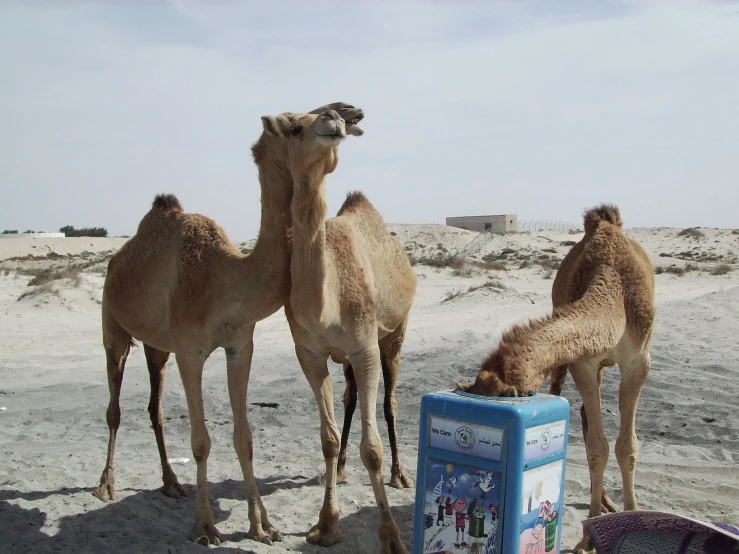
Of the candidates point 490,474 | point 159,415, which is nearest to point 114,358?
point 159,415

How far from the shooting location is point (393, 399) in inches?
260

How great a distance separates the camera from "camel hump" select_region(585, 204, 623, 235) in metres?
5.82

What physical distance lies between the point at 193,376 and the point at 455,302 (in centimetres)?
1292

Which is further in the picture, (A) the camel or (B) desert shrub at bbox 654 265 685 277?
(B) desert shrub at bbox 654 265 685 277

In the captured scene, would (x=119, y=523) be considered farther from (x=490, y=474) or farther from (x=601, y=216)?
(x=601, y=216)

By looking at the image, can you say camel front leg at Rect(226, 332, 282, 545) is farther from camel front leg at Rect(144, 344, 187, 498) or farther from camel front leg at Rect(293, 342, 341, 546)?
camel front leg at Rect(144, 344, 187, 498)

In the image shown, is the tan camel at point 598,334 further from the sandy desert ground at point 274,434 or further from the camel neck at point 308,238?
the camel neck at point 308,238

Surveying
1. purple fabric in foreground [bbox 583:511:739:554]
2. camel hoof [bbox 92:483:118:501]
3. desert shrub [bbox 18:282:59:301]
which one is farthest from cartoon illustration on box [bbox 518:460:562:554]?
desert shrub [bbox 18:282:59:301]

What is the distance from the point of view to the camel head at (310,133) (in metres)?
4.14

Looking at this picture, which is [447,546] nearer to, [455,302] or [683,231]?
[455,302]

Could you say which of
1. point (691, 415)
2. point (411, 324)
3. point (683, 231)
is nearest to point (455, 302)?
point (411, 324)

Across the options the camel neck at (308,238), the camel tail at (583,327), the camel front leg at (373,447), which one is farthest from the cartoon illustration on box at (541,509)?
the camel neck at (308,238)

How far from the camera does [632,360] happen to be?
5.19 meters

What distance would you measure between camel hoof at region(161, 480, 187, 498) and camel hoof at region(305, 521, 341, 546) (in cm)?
152
